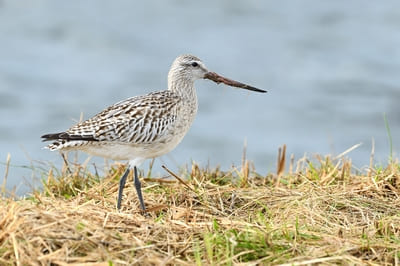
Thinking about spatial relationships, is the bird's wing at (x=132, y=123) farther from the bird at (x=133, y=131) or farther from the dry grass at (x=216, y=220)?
the dry grass at (x=216, y=220)

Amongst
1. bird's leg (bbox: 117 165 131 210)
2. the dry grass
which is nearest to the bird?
bird's leg (bbox: 117 165 131 210)

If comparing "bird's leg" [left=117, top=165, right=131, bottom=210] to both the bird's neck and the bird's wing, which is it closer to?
the bird's wing

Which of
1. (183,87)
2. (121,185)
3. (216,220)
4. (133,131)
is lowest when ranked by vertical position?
(216,220)

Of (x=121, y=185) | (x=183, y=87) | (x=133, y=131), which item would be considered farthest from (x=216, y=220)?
(x=183, y=87)

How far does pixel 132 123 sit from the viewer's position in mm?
8062

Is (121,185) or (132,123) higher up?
(132,123)

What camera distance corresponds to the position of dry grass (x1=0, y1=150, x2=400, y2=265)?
5645 mm

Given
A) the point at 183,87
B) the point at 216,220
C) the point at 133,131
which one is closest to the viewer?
the point at 216,220

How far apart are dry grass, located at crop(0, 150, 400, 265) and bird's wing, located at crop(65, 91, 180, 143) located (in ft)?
1.40

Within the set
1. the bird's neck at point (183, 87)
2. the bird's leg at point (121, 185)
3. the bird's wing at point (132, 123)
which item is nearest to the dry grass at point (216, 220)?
the bird's leg at point (121, 185)

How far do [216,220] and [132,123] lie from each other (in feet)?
5.70

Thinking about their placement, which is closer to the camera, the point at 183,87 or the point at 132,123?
the point at 132,123

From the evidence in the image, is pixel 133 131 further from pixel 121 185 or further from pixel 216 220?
pixel 216 220

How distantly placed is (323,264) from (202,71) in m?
3.56
